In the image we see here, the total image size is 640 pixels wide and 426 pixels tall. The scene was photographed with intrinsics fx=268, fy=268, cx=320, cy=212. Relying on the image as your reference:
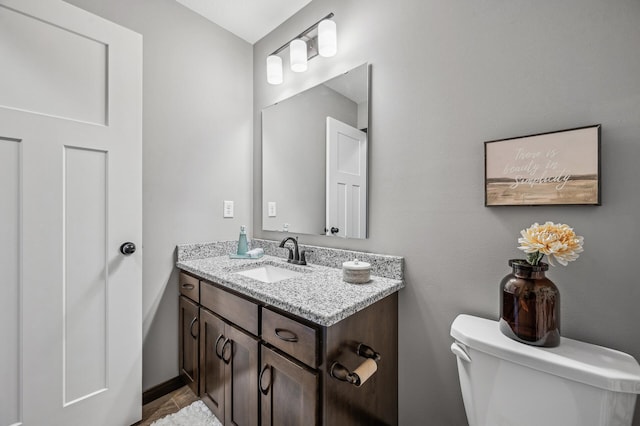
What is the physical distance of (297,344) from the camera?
0.97 meters

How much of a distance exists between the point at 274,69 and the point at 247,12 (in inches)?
15.7

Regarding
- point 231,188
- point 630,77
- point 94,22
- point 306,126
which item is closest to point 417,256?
point 630,77

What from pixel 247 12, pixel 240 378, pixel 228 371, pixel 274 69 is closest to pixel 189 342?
pixel 228 371

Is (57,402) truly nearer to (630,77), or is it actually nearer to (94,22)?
(94,22)

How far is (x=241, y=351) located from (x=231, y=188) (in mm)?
1190

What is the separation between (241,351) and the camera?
1.24m

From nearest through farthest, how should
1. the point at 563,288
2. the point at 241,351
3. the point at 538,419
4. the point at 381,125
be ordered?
the point at 538,419
the point at 563,288
the point at 241,351
the point at 381,125

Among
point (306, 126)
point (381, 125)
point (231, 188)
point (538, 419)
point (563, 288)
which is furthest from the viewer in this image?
point (231, 188)

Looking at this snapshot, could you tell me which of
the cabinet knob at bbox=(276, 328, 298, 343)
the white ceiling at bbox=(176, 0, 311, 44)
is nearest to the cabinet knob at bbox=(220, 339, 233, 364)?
the cabinet knob at bbox=(276, 328, 298, 343)

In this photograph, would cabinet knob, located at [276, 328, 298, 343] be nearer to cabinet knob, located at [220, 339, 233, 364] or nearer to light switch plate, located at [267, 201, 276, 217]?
cabinet knob, located at [220, 339, 233, 364]

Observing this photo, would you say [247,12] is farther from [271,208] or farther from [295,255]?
[295,255]

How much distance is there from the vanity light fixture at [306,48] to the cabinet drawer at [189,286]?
55.9 inches

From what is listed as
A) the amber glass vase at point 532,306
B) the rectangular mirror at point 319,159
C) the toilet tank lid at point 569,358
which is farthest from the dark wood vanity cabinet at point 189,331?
the amber glass vase at point 532,306

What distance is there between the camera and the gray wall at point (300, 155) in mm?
1646
